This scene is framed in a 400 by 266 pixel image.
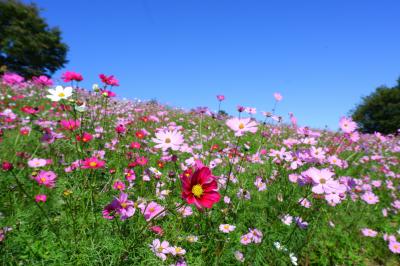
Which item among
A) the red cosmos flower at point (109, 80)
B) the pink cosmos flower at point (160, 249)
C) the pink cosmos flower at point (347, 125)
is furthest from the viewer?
the pink cosmos flower at point (347, 125)

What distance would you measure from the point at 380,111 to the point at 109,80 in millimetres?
21916

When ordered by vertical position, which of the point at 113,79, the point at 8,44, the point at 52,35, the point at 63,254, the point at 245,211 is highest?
the point at 52,35

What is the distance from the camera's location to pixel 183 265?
1675mm

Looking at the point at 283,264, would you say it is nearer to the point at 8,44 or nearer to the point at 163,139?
the point at 163,139

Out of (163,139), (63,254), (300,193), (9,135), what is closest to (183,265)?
(63,254)

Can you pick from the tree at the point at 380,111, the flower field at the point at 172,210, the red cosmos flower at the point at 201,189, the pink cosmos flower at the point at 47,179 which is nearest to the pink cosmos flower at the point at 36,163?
the flower field at the point at 172,210

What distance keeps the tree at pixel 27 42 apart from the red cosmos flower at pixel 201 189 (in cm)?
2751

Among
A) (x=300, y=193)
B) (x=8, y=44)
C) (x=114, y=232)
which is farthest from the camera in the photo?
(x=8, y=44)

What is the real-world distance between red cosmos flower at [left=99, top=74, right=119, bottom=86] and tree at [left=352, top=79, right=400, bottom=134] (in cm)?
2003

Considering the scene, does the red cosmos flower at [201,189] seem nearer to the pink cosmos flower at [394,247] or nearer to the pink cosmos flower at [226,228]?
the pink cosmos flower at [226,228]

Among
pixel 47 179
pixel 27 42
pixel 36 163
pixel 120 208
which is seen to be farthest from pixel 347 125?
pixel 27 42

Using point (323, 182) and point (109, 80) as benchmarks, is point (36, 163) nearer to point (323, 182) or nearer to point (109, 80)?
point (109, 80)

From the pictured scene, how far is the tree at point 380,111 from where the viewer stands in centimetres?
1930

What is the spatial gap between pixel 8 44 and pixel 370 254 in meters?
29.5
